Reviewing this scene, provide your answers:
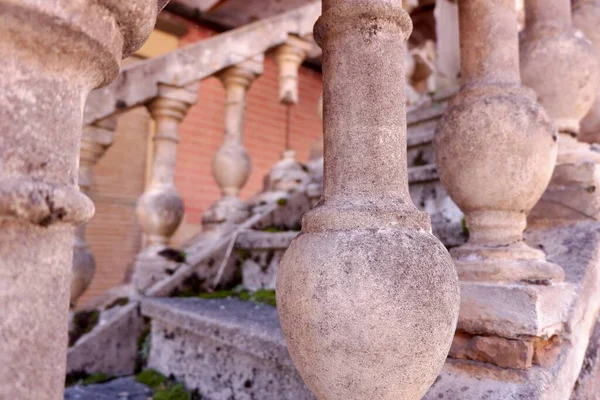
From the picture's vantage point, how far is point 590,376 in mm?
1448

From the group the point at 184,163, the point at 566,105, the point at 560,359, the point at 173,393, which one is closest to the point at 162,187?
the point at 173,393

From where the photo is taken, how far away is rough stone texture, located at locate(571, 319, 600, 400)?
141 cm

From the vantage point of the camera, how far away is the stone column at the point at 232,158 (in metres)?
3.16

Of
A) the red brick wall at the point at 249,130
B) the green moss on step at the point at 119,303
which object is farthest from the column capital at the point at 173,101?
the red brick wall at the point at 249,130

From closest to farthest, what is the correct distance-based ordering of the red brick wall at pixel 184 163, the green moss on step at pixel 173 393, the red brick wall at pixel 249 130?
1. the green moss on step at pixel 173 393
2. the red brick wall at pixel 184 163
3. the red brick wall at pixel 249 130

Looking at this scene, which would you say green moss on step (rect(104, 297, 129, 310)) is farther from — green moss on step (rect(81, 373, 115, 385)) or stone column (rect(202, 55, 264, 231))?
stone column (rect(202, 55, 264, 231))

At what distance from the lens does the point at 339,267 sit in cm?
89

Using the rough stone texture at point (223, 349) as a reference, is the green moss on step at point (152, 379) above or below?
below

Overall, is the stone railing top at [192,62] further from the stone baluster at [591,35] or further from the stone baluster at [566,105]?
the stone baluster at [566,105]

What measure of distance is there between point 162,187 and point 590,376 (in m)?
2.38

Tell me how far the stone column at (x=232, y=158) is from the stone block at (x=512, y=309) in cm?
203

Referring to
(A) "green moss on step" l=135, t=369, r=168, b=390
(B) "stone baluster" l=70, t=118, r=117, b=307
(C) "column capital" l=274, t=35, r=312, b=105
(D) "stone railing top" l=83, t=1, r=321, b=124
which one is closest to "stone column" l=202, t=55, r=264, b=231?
(D) "stone railing top" l=83, t=1, r=321, b=124

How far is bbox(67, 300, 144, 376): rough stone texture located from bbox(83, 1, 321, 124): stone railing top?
1.11 meters

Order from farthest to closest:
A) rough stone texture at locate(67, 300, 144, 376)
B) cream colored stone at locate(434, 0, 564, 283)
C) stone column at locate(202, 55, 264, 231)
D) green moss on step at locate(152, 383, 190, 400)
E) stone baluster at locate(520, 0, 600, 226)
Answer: stone column at locate(202, 55, 264, 231)
rough stone texture at locate(67, 300, 144, 376)
green moss on step at locate(152, 383, 190, 400)
stone baluster at locate(520, 0, 600, 226)
cream colored stone at locate(434, 0, 564, 283)
